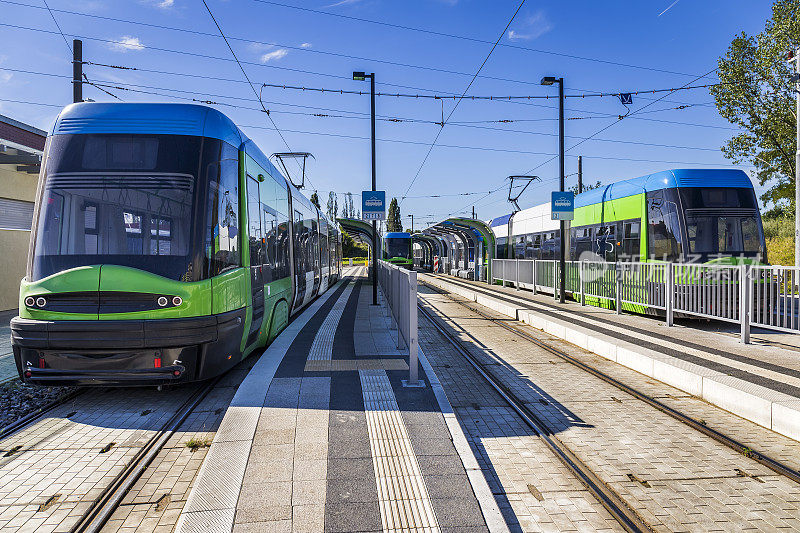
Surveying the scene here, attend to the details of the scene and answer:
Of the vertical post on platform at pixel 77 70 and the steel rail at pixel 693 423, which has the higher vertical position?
the vertical post on platform at pixel 77 70

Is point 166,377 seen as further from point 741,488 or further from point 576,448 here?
point 741,488

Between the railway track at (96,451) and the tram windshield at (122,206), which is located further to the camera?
the tram windshield at (122,206)

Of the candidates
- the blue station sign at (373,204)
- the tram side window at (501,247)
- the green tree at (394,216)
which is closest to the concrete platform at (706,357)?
the blue station sign at (373,204)

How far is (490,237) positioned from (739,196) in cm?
1565

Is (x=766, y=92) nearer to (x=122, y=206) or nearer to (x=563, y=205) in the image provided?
(x=563, y=205)

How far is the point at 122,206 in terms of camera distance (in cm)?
570

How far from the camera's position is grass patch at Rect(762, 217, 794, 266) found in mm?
23438

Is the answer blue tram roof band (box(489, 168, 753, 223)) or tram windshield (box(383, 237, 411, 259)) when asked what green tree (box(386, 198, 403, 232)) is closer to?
tram windshield (box(383, 237, 411, 259))

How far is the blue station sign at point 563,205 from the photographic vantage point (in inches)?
617

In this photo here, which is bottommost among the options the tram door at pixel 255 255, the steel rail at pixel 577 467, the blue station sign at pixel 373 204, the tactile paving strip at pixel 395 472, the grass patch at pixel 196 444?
the steel rail at pixel 577 467

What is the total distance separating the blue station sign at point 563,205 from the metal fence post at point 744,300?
24.0ft

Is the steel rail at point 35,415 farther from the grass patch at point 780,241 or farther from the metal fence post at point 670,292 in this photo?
the grass patch at point 780,241

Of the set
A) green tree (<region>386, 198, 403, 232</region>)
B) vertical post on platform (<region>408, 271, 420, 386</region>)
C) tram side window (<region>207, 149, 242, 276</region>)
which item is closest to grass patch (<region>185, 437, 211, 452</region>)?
tram side window (<region>207, 149, 242, 276</region>)

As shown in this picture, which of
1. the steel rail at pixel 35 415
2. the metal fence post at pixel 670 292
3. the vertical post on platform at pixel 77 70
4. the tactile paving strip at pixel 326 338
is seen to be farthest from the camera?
the vertical post on platform at pixel 77 70
